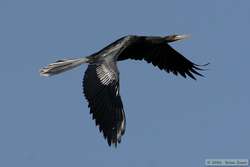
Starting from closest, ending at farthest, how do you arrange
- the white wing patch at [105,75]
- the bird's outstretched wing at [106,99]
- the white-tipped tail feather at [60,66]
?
the bird's outstretched wing at [106,99]
the white wing patch at [105,75]
the white-tipped tail feather at [60,66]

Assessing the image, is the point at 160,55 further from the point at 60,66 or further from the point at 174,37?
the point at 60,66

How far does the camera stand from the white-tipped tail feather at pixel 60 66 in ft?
80.5

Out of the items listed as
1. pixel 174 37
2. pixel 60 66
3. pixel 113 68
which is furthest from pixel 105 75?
pixel 174 37

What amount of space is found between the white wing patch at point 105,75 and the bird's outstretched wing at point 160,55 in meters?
2.53

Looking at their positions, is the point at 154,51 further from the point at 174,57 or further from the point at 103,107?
the point at 103,107

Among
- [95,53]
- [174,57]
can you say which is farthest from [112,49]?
[174,57]

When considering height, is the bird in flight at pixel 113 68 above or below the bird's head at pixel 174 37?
below

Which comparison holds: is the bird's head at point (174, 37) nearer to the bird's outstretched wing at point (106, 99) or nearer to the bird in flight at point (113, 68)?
the bird in flight at point (113, 68)

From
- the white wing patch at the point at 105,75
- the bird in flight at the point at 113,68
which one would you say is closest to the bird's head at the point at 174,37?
the bird in flight at the point at 113,68

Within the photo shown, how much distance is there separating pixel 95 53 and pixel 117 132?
11.4ft

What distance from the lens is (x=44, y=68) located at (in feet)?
82.7

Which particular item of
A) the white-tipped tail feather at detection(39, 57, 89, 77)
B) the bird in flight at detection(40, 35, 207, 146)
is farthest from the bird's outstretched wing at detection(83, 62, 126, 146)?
the white-tipped tail feather at detection(39, 57, 89, 77)

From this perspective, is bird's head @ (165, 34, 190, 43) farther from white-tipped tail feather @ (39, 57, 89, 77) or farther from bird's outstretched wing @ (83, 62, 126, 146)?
bird's outstretched wing @ (83, 62, 126, 146)

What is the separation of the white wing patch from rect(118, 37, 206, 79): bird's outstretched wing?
8.29ft
